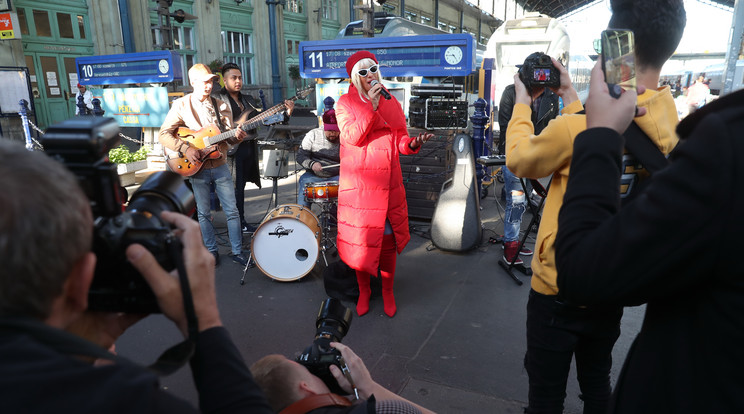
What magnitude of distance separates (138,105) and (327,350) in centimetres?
925

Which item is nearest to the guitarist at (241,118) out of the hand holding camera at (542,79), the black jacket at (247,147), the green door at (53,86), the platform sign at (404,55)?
the black jacket at (247,147)

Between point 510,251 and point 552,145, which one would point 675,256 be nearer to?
point 552,145

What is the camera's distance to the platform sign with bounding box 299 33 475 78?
21.7 ft

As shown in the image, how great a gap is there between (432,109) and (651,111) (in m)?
3.61

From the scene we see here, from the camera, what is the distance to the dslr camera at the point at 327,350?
5.04 ft

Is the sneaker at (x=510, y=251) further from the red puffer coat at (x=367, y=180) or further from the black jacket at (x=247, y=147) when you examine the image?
the black jacket at (x=247, y=147)

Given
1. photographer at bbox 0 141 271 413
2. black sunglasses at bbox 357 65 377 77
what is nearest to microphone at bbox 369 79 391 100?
black sunglasses at bbox 357 65 377 77

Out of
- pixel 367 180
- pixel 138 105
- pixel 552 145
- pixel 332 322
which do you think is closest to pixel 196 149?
pixel 367 180

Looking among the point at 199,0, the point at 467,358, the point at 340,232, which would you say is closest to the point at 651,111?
the point at 467,358

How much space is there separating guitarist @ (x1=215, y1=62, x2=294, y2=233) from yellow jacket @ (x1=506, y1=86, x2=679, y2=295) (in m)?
3.96

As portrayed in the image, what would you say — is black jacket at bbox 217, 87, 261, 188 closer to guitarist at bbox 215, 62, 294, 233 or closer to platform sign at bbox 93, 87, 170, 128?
guitarist at bbox 215, 62, 294, 233

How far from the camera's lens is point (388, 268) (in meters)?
3.79

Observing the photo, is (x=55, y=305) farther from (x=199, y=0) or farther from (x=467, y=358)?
(x=199, y=0)

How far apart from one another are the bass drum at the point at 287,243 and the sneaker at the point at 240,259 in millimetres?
596
